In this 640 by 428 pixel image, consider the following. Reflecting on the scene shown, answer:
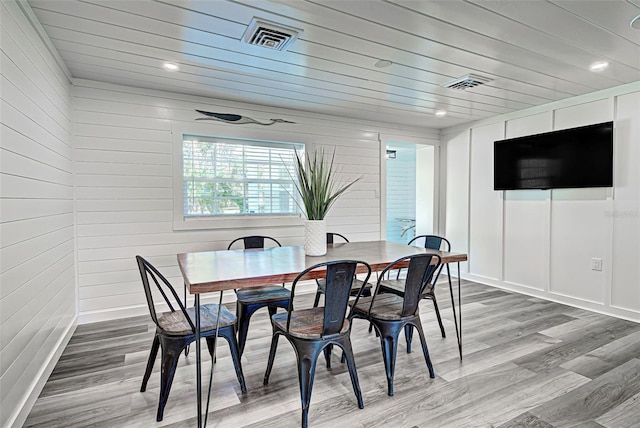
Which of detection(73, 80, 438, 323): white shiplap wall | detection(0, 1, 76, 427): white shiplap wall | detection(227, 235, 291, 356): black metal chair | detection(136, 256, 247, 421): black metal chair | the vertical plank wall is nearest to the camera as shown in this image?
detection(0, 1, 76, 427): white shiplap wall

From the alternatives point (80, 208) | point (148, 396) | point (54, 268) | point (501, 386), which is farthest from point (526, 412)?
point (80, 208)

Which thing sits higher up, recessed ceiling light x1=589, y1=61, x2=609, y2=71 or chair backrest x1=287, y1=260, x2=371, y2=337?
recessed ceiling light x1=589, y1=61, x2=609, y2=71

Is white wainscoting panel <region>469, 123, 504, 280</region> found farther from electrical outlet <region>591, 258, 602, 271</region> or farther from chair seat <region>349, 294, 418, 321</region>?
chair seat <region>349, 294, 418, 321</region>

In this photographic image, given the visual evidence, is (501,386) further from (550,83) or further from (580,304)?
(550,83)

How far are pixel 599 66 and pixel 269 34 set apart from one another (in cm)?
274

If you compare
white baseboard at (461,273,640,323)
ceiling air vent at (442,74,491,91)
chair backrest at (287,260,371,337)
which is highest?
ceiling air vent at (442,74,491,91)

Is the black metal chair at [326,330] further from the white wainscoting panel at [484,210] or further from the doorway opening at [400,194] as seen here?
the doorway opening at [400,194]

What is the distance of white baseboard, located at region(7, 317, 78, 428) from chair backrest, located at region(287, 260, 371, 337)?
1.46 m

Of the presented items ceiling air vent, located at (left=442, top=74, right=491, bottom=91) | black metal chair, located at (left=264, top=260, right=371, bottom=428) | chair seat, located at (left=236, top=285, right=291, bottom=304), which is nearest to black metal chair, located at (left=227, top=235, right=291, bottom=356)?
chair seat, located at (left=236, top=285, right=291, bottom=304)

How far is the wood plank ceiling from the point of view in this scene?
2.03 metres

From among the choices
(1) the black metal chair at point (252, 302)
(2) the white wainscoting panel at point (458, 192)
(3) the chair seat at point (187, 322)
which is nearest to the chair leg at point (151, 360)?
(3) the chair seat at point (187, 322)

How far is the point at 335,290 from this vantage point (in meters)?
1.81

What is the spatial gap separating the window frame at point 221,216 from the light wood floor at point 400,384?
1.14m

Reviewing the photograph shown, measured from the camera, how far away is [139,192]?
137 inches
